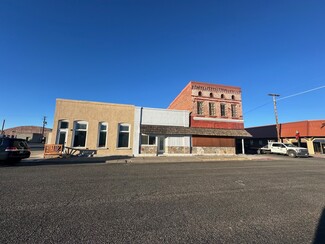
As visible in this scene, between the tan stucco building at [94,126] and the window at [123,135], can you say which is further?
the window at [123,135]

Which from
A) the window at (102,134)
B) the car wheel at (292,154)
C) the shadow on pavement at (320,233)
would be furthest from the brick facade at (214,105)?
the shadow on pavement at (320,233)

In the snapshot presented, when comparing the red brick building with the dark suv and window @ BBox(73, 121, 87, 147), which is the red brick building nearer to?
window @ BBox(73, 121, 87, 147)

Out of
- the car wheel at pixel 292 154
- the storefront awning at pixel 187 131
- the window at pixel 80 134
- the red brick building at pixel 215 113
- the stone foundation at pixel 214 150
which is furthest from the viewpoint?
the car wheel at pixel 292 154

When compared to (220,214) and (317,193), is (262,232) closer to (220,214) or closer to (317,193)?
(220,214)

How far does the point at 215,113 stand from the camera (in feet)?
74.7

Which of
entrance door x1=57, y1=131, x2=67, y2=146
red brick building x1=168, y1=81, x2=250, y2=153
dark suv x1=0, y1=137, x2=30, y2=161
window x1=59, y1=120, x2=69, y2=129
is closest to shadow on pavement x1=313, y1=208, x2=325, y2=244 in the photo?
dark suv x1=0, y1=137, x2=30, y2=161

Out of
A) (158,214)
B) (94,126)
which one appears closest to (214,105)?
(94,126)

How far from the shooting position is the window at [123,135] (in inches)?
753

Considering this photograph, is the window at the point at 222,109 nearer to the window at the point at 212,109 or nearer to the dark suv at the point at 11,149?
the window at the point at 212,109

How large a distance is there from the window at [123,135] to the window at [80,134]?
378cm

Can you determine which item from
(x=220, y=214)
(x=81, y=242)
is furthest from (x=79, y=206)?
(x=220, y=214)

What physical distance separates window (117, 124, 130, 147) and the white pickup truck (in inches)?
868

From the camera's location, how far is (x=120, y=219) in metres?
3.65

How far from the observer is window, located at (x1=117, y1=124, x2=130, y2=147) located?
19125 millimetres
